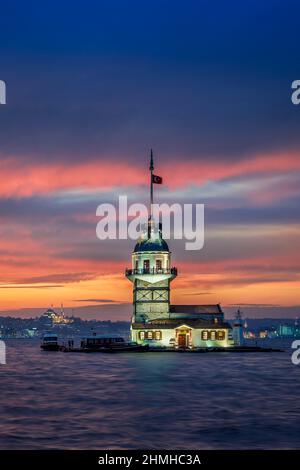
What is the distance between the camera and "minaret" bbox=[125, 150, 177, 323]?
406 feet

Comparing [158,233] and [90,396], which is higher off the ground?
[158,233]

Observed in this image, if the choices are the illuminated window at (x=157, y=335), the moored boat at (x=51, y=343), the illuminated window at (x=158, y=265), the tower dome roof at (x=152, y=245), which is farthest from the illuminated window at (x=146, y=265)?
the moored boat at (x=51, y=343)

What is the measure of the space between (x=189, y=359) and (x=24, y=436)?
219 feet

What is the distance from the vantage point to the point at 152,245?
126125mm

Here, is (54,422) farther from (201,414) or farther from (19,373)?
(19,373)

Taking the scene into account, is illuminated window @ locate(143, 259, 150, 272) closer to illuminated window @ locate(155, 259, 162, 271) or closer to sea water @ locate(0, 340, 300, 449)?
illuminated window @ locate(155, 259, 162, 271)

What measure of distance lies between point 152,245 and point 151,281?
6.21m

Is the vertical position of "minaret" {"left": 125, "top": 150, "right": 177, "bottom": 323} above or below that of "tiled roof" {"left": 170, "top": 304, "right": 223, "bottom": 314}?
above

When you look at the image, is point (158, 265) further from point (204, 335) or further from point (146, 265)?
point (204, 335)

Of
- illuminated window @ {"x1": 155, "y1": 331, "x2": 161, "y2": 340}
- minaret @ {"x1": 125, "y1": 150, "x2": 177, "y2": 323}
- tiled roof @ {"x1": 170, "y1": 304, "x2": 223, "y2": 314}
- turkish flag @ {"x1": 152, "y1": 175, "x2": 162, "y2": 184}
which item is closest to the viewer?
illuminated window @ {"x1": 155, "y1": 331, "x2": 161, "y2": 340}

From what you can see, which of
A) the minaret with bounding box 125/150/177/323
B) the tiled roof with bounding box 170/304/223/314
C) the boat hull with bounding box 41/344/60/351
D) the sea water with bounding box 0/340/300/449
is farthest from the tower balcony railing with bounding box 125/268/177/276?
the boat hull with bounding box 41/344/60/351

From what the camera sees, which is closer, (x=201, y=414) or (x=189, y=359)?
(x=201, y=414)

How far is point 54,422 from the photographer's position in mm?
50031
